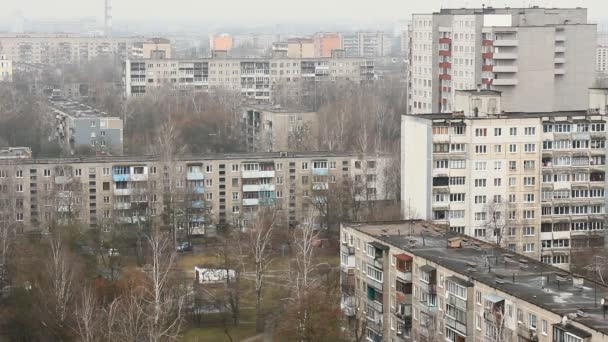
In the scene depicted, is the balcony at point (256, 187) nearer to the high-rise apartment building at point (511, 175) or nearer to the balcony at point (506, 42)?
the high-rise apartment building at point (511, 175)

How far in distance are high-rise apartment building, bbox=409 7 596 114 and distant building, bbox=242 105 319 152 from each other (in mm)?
5984

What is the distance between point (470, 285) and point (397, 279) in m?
1.89

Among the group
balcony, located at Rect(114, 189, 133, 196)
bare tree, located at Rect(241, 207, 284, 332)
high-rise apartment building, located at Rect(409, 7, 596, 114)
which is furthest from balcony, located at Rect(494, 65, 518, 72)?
balcony, located at Rect(114, 189, 133, 196)

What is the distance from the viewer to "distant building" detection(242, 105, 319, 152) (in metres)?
38.2

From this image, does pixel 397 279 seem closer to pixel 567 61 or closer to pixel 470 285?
pixel 470 285

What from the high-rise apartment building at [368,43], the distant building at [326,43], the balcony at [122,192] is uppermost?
the high-rise apartment building at [368,43]

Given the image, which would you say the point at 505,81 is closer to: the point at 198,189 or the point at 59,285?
the point at 198,189

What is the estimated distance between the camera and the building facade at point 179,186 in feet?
90.5

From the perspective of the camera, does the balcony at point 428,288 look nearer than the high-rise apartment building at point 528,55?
Yes

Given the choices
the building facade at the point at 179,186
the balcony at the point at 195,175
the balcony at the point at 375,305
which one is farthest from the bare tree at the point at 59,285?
the balcony at the point at 195,175

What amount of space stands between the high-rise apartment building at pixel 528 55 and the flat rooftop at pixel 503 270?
43.9ft

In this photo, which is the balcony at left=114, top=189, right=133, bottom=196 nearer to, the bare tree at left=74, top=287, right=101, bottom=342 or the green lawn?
the green lawn

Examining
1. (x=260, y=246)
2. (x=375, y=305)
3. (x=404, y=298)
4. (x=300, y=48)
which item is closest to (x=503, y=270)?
(x=404, y=298)

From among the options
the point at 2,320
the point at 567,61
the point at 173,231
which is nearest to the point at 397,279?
the point at 2,320
